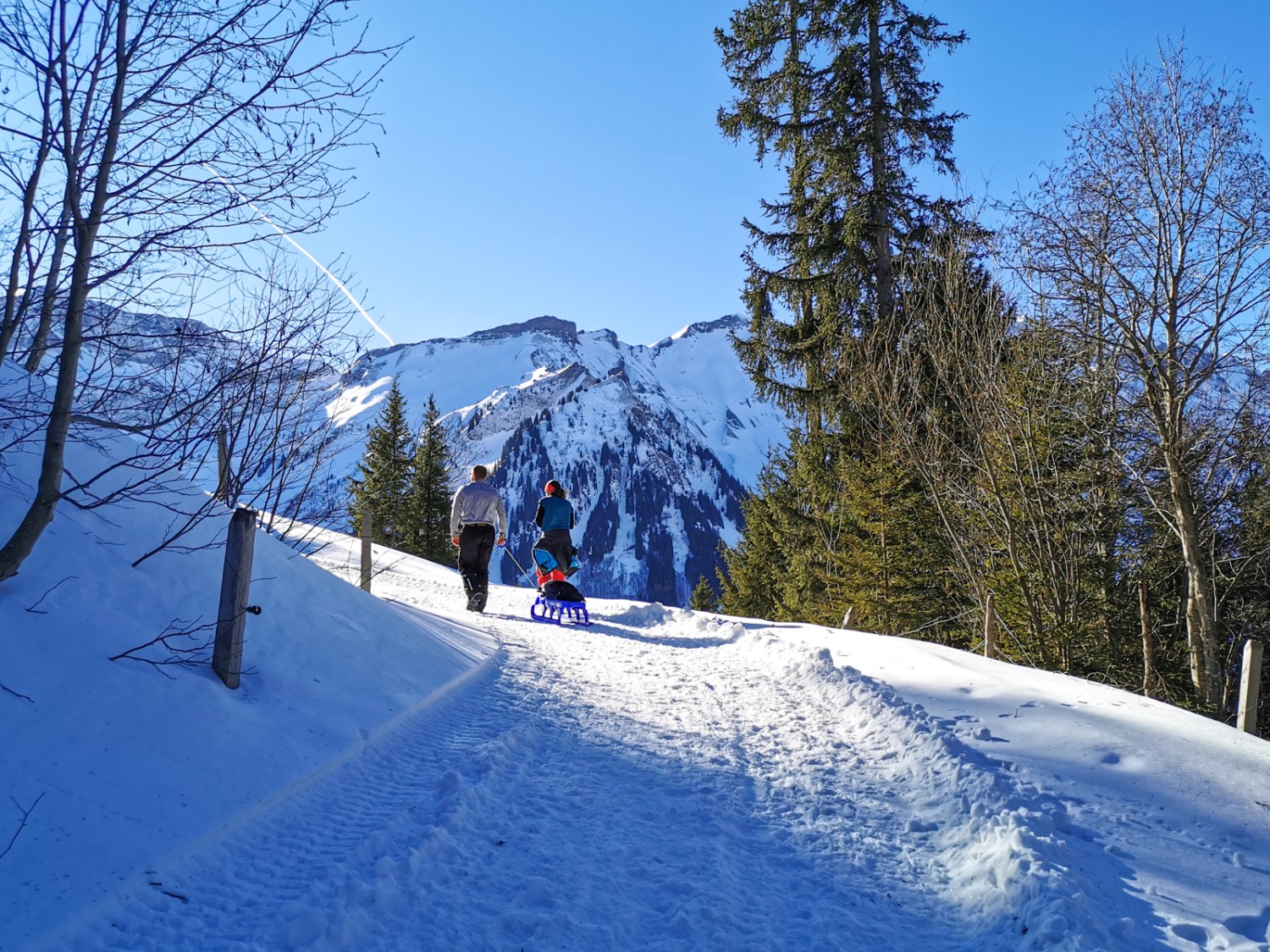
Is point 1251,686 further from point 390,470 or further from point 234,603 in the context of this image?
point 390,470

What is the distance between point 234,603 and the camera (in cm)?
415

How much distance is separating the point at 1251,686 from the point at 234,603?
9167 millimetres

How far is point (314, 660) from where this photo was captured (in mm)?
5055

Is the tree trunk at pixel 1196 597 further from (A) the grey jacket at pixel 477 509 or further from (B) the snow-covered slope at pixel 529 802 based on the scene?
(A) the grey jacket at pixel 477 509

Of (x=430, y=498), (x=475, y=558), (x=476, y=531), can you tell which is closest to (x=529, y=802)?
(x=475, y=558)

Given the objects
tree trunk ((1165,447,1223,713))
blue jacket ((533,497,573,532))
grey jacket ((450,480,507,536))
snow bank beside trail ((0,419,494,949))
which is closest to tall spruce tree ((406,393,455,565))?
grey jacket ((450,480,507,536))

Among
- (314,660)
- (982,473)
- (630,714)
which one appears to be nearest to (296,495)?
(314,660)

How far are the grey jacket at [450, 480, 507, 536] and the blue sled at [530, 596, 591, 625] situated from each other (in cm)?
129

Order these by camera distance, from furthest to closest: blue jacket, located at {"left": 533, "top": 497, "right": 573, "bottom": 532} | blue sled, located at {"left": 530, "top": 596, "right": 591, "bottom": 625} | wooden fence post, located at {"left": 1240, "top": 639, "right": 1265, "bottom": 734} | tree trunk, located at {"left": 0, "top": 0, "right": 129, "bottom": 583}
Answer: blue jacket, located at {"left": 533, "top": 497, "right": 573, "bottom": 532}
blue sled, located at {"left": 530, "top": 596, "right": 591, "bottom": 625}
wooden fence post, located at {"left": 1240, "top": 639, "right": 1265, "bottom": 734}
tree trunk, located at {"left": 0, "top": 0, "right": 129, "bottom": 583}

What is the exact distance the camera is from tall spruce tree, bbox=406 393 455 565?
28391 millimetres

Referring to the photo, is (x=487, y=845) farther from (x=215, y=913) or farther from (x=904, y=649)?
(x=904, y=649)

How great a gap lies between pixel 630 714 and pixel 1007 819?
277 cm

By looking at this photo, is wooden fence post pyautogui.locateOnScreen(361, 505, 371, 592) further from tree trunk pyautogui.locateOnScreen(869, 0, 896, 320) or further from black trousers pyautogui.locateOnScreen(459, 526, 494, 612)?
tree trunk pyautogui.locateOnScreen(869, 0, 896, 320)

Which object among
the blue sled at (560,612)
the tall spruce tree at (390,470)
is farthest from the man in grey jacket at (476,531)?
the tall spruce tree at (390,470)
